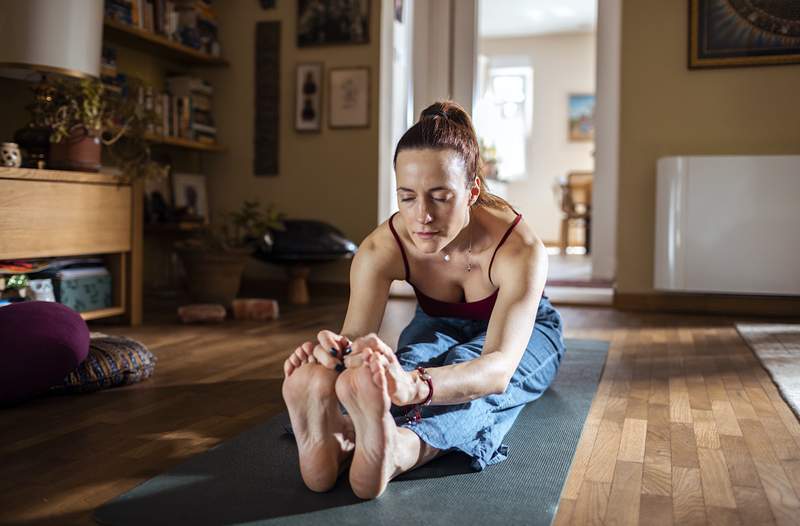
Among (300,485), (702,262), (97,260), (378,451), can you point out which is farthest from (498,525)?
(702,262)

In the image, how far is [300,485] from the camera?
1.45 metres

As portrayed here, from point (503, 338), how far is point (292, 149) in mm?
3678

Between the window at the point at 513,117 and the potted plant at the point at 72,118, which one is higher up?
the window at the point at 513,117

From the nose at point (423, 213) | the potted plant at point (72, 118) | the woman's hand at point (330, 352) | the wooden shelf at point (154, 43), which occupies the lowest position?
the woman's hand at point (330, 352)

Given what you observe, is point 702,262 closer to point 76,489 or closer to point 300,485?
point 300,485

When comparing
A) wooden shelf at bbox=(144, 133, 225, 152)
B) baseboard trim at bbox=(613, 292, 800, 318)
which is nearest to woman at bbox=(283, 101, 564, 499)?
baseboard trim at bbox=(613, 292, 800, 318)

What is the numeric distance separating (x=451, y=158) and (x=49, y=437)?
1084mm

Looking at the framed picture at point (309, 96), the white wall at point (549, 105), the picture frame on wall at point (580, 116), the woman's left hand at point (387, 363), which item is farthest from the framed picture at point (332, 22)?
the picture frame on wall at point (580, 116)

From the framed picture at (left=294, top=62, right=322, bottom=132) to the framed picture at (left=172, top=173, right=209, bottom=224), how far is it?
0.74 m

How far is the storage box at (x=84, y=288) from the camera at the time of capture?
10.1 feet

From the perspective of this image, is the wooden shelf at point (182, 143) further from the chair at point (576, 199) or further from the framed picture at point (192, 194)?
the chair at point (576, 199)

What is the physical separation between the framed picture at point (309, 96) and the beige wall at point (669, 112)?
5.90ft

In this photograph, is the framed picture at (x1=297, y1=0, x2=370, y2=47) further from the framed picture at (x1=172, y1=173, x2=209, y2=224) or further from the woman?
the woman

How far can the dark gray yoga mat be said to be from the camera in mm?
1288
